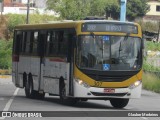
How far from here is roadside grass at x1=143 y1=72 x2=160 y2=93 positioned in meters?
40.6

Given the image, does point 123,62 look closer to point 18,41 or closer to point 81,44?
point 81,44

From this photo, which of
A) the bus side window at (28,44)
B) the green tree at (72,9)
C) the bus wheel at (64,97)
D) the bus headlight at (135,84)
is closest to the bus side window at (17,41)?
the bus side window at (28,44)

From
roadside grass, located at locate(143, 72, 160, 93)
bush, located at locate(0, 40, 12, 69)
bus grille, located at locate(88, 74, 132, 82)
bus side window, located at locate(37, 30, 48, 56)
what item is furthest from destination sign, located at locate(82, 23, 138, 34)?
bush, located at locate(0, 40, 12, 69)

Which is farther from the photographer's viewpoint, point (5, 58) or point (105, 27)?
point (5, 58)

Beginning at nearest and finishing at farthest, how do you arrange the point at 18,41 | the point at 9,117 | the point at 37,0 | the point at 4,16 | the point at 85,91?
the point at 9,117, the point at 85,91, the point at 18,41, the point at 4,16, the point at 37,0

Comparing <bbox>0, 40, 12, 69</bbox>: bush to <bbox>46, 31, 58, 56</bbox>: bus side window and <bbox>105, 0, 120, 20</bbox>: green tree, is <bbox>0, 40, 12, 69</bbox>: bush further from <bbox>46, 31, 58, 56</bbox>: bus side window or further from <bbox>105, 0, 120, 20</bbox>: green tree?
<bbox>105, 0, 120, 20</bbox>: green tree

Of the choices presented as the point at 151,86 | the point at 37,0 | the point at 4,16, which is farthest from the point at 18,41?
the point at 37,0

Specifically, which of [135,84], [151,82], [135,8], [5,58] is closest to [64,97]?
[135,84]

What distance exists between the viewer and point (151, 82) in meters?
42.0

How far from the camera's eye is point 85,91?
23.3 meters

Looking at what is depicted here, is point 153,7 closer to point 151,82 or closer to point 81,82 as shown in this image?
point 151,82

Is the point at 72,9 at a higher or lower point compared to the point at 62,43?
lower

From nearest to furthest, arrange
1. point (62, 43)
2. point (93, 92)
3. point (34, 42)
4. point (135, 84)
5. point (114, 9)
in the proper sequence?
1. point (93, 92)
2. point (135, 84)
3. point (62, 43)
4. point (34, 42)
5. point (114, 9)

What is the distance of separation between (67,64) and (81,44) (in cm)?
98
